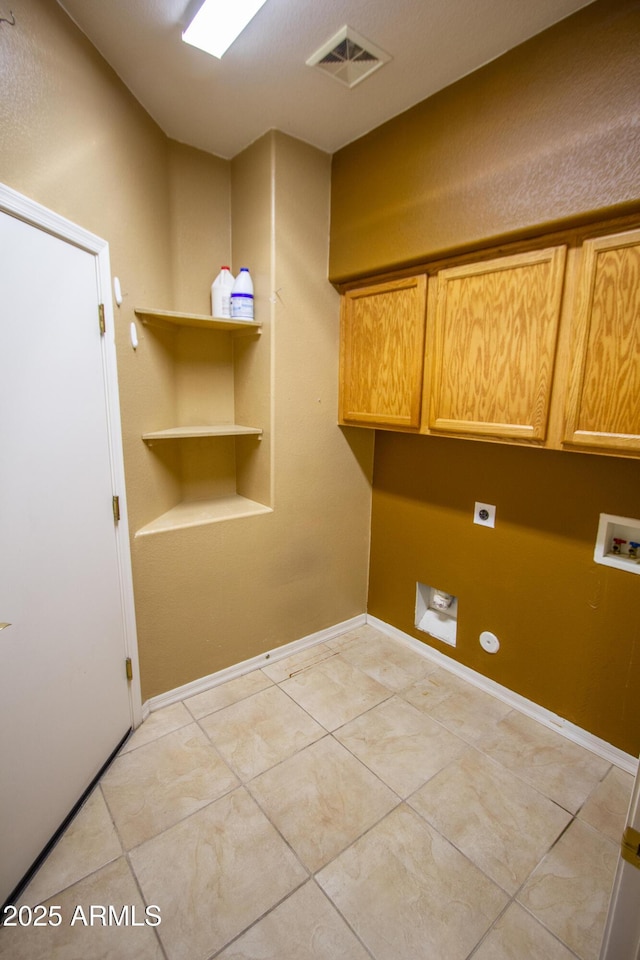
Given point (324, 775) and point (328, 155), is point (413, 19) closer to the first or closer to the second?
point (328, 155)

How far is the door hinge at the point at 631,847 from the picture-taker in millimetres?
668

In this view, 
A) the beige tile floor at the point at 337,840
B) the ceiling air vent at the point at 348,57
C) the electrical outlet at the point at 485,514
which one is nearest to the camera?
the beige tile floor at the point at 337,840

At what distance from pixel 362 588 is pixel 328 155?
7.74 ft

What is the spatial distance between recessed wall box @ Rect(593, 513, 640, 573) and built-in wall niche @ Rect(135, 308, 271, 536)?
1452 millimetres

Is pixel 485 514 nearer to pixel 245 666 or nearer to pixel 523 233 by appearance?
pixel 523 233

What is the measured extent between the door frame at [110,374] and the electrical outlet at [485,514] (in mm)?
1564

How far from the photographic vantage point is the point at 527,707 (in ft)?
6.61

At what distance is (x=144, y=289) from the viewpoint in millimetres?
1864

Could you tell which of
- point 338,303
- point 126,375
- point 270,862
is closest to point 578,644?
point 270,862

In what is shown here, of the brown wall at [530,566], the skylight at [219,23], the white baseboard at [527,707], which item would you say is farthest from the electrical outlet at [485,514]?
the skylight at [219,23]

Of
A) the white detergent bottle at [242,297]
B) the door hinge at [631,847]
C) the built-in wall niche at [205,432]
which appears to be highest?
the white detergent bottle at [242,297]

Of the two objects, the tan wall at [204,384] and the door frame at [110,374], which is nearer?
the door frame at [110,374]

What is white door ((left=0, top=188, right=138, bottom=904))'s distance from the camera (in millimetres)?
1204

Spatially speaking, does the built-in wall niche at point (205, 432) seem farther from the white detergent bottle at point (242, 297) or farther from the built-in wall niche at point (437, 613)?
the built-in wall niche at point (437, 613)
